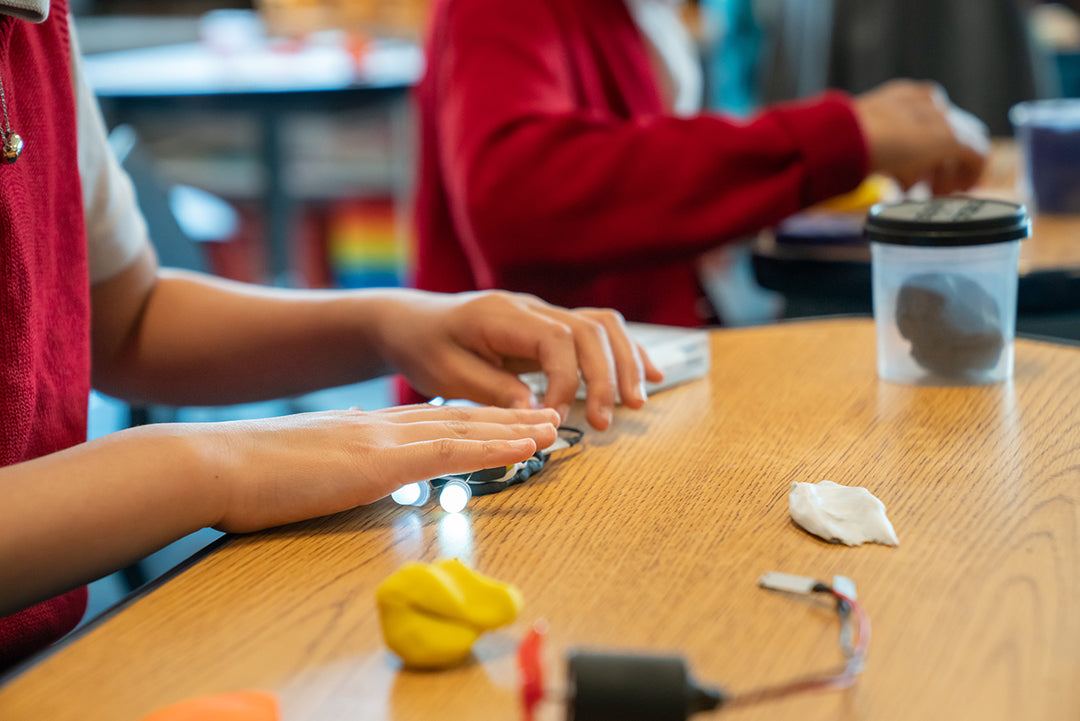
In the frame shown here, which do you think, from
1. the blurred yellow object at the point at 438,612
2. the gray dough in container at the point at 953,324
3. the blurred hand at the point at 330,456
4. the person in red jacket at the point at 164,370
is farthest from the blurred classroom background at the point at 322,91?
the gray dough in container at the point at 953,324

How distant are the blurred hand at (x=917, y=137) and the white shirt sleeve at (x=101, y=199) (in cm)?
71

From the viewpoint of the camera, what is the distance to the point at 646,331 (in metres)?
0.81

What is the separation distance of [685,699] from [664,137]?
2.63ft

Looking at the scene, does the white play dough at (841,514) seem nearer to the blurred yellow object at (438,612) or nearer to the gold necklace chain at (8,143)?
the blurred yellow object at (438,612)

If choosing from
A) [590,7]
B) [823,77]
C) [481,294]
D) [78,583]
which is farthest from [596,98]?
[823,77]

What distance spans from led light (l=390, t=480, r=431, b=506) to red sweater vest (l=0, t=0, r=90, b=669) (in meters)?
0.22

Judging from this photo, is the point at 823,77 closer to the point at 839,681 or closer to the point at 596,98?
the point at 596,98

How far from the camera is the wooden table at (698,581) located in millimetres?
380

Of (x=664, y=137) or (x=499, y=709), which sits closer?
(x=499, y=709)

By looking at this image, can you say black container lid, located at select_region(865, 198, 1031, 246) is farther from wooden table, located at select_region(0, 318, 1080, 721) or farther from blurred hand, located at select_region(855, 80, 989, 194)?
blurred hand, located at select_region(855, 80, 989, 194)

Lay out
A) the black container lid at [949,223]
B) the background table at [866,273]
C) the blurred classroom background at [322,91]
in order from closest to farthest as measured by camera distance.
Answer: the black container lid at [949,223] → the background table at [866,273] → the blurred classroom background at [322,91]

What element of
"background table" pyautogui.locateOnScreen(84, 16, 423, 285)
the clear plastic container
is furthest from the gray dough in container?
"background table" pyautogui.locateOnScreen(84, 16, 423, 285)

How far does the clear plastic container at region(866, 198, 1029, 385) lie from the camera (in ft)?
2.26

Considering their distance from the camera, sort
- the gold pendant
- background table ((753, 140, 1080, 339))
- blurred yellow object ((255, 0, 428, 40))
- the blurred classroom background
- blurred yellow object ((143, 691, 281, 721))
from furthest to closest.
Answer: blurred yellow object ((255, 0, 428, 40)) < the blurred classroom background < background table ((753, 140, 1080, 339)) < the gold pendant < blurred yellow object ((143, 691, 281, 721))
